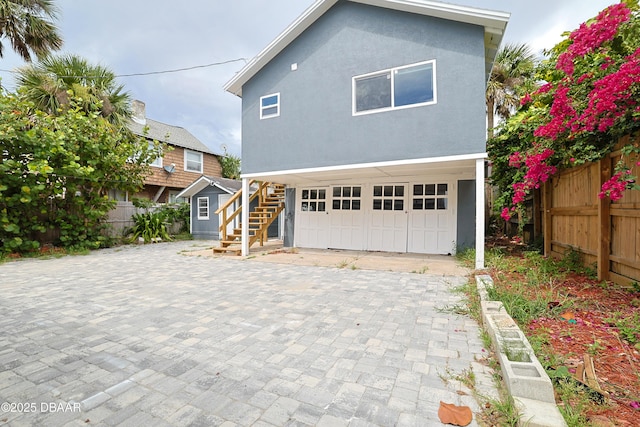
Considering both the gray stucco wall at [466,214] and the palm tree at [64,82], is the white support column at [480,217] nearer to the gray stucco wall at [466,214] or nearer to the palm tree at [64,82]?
the gray stucco wall at [466,214]

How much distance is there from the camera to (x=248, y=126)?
824 cm

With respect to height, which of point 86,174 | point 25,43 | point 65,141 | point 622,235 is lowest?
point 622,235

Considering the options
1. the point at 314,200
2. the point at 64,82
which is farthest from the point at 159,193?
the point at 314,200

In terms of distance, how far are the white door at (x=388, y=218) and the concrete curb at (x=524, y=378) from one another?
5.89 meters

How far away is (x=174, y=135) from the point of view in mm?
17547

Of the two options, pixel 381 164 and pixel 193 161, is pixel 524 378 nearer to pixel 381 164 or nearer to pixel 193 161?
pixel 381 164

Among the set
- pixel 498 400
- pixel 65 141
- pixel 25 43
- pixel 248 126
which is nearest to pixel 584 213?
pixel 498 400

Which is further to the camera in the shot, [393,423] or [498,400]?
[498,400]

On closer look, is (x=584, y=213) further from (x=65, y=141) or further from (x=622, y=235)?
(x=65, y=141)

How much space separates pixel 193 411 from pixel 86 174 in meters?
9.35

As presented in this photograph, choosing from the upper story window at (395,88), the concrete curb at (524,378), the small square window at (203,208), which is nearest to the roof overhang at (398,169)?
the upper story window at (395,88)

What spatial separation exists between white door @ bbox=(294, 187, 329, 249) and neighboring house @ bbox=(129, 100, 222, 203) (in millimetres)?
8603

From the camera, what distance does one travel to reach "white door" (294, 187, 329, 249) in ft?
31.4

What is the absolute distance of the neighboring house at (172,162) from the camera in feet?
50.5
